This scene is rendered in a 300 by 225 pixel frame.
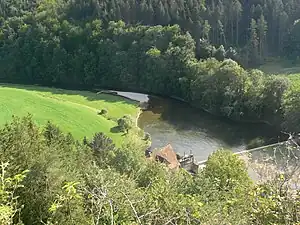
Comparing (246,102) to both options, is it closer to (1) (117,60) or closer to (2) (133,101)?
(2) (133,101)

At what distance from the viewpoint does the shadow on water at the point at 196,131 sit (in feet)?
148

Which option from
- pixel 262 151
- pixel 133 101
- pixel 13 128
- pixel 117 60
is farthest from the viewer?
pixel 117 60

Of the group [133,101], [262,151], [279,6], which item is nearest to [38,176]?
[262,151]

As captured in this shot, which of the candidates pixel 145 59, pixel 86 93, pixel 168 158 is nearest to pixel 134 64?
pixel 145 59

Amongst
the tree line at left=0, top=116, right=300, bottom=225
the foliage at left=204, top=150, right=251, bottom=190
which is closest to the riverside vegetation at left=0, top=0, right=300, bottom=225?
the foliage at left=204, top=150, right=251, bottom=190

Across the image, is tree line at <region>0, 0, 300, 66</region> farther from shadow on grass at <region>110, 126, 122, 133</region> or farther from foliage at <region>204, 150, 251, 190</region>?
foliage at <region>204, 150, 251, 190</region>

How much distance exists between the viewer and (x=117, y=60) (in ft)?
217

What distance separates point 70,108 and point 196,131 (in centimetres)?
1471

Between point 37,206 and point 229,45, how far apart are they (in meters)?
58.1

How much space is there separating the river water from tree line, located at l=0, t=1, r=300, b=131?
1982 millimetres

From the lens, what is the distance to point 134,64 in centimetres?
6512

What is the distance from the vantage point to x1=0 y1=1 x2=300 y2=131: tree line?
5131 centimetres

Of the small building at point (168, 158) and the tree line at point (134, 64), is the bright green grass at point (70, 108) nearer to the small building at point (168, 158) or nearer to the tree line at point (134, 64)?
the tree line at point (134, 64)

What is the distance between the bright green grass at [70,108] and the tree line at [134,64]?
685 cm
